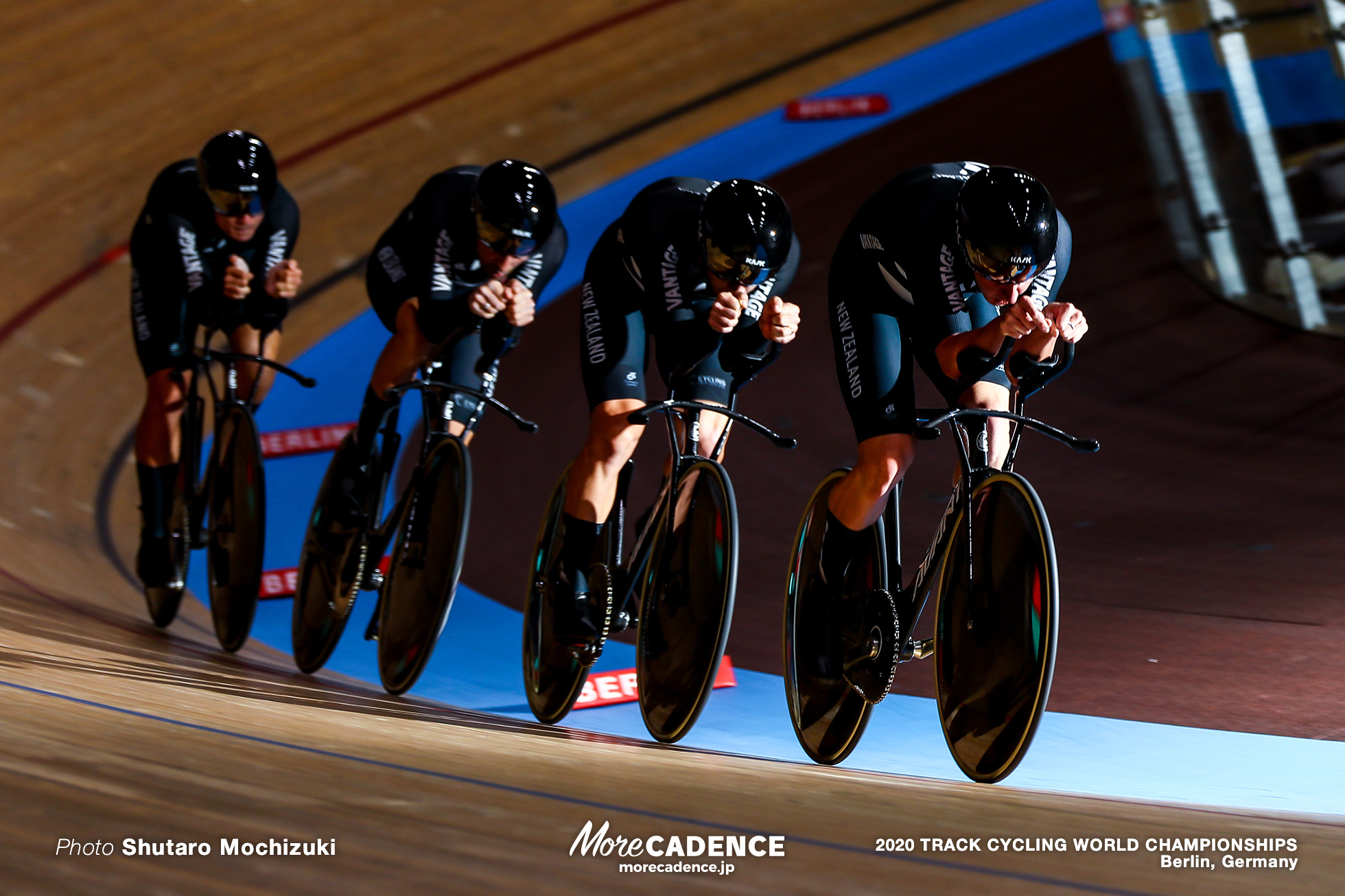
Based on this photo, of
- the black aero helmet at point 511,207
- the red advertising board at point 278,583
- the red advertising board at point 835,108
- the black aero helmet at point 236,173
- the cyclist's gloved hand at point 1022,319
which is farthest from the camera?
the red advertising board at point 835,108

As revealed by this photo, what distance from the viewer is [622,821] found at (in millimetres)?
1529

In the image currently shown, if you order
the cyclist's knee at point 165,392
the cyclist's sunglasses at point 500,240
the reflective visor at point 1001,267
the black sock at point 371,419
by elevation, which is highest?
the cyclist's sunglasses at point 500,240

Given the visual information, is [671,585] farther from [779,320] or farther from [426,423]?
[426,423]

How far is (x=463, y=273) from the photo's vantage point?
3270 millimetres

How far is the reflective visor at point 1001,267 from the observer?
7.29 ft

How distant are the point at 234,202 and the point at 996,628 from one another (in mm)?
2292

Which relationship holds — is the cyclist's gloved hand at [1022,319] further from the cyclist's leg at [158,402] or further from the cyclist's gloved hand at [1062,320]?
the cyclist's leg at [158,402]

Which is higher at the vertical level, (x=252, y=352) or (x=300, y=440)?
(x=252, y=352)

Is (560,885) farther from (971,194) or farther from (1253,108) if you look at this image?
(1253,108)

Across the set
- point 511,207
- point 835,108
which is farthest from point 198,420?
point 835,108

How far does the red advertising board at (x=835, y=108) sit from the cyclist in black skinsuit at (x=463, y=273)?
5077 mm

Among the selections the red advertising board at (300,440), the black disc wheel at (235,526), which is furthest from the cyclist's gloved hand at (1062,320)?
the red advertising board at (300,440)

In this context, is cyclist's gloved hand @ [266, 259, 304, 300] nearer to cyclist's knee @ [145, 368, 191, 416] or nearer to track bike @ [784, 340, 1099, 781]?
cyclist's knee @ [145, 368, 191, 416]

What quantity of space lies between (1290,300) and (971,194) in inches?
147
